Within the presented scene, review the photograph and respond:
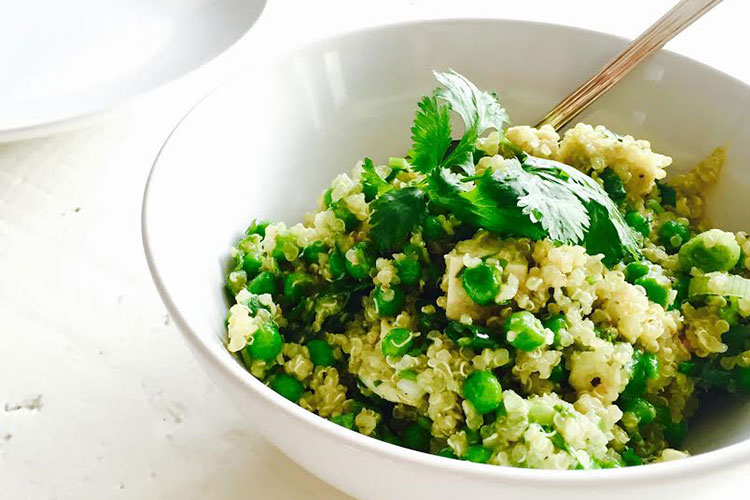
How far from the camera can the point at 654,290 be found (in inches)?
54.8

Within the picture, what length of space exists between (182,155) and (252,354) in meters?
0.42

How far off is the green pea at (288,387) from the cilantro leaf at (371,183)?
370mm

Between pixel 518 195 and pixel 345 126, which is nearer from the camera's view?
pixel 518 195

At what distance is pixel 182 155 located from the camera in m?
1.55

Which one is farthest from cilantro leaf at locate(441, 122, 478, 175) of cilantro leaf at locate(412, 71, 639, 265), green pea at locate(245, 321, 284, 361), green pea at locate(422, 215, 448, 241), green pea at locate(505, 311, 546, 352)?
green pea at locate(245, 321, 284, 361)

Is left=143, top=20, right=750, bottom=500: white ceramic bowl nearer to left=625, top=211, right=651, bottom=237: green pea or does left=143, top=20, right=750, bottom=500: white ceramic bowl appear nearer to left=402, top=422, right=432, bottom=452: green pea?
left=402, top=422, right=432, bottom=452: green pea

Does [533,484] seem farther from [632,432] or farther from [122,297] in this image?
[122,297]

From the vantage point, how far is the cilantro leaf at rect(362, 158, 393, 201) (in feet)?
4.93

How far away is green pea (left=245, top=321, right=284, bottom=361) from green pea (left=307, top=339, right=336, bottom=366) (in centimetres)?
6

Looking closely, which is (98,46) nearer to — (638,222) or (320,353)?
→ (320,353)

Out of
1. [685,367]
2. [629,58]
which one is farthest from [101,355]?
[629,58]

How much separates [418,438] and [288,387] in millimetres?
A: 233

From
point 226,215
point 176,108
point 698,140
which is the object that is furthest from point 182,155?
point 698,140

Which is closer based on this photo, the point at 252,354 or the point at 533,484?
the point at 533,484
